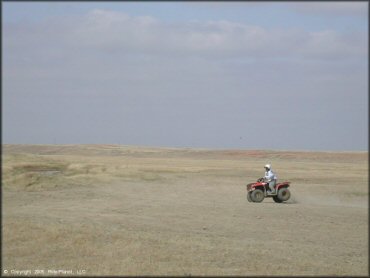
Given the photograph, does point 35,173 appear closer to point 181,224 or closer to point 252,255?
point 181,224

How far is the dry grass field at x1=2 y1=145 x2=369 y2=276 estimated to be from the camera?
1175cm

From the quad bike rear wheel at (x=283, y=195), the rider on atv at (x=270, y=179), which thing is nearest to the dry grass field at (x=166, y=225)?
the quad bike rear wheel at (x=283, y=195)

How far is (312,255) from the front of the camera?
12805 mm

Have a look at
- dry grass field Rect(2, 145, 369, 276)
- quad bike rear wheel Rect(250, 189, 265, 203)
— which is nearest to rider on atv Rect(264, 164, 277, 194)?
quad bike rear wheel Rect(250, 189, 265, 203)

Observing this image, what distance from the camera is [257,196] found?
2495 centimetres

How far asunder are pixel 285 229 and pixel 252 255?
4.61 metres

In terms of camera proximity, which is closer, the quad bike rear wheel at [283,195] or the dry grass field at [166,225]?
the dry grass field at [166,225]

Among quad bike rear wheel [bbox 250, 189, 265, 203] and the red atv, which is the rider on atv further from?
quad bike rear wheel [bbox 250, 189, 265, 203]

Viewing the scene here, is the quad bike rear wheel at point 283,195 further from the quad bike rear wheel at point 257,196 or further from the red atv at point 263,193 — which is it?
the quad bike rear wheel at point 257,196

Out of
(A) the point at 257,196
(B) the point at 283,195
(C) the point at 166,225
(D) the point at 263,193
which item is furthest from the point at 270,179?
(C) the point at 166,225

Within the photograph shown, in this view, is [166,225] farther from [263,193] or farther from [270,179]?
[270,179]

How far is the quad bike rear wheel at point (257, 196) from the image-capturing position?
24.9m

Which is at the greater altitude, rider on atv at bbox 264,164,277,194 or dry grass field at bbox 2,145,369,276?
rider on atv at bbox 264,164,277,194

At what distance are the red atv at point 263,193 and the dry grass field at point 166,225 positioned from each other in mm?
365
